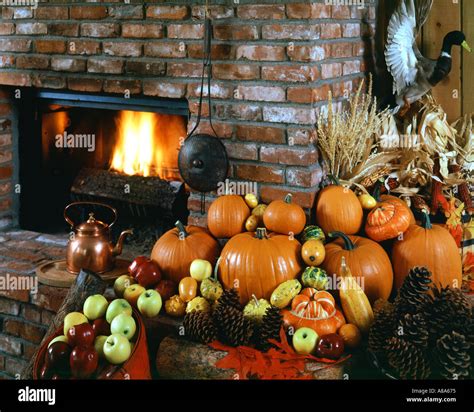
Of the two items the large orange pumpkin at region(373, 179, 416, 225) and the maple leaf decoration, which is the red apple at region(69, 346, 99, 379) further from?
the large orange pumpkin at region(373, 179, 416, 225)

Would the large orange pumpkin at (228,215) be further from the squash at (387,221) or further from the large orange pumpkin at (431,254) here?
the large orange pumpkin at (431,254)

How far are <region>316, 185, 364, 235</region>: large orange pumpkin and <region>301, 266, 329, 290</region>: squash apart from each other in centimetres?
29

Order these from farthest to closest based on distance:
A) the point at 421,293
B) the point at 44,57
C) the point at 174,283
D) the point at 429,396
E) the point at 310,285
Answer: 1. the point at 44,57
2. the point at 174,283
3. the point at 310,285
4. the point at 421,293
5. the point at 429,396

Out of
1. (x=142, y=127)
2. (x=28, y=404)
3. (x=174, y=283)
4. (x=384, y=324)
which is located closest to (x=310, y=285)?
(x=384, y=324)

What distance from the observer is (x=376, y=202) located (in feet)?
9.50

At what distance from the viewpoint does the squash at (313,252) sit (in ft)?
8.57

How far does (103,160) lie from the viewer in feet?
12.3

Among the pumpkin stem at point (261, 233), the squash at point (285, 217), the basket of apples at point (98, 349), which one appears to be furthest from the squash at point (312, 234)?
the basket of apples at point (98, 349)

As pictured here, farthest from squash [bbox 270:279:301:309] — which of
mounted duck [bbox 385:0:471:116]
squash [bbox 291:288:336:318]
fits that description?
mounted duck [bbox 385:0:471:116]

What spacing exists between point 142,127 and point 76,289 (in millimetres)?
1164

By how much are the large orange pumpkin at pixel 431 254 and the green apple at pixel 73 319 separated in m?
1.21

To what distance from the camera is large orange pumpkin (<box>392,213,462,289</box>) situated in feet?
8.82

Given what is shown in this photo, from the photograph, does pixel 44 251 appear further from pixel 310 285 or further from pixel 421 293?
pixel 421 293

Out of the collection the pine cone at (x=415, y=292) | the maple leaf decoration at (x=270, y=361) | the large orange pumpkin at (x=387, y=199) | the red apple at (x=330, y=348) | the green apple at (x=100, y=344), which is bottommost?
the maple leaf decoration at (x=270, y=361)
